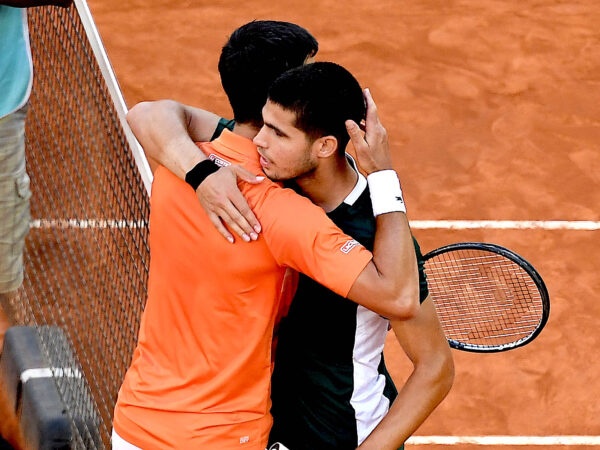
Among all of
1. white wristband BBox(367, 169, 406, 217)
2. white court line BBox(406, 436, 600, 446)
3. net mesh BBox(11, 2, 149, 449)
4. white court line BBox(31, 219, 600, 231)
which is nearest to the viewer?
white wristband BBox(367, 169, 406, 217)

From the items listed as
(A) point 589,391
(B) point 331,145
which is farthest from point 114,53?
(B) point 331,145

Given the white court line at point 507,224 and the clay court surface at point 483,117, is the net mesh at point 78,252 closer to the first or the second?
the clay court surface at point 483,117

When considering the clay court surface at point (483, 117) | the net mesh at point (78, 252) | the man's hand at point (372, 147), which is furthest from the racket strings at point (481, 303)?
the man's hand at point (372, 147)

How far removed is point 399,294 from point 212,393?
621 mm

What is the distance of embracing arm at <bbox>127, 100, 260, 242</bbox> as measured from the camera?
9.85 ft

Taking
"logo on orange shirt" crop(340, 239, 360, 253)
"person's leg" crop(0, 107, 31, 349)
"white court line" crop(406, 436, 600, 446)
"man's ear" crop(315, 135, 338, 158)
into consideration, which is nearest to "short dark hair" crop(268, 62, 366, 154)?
"man's ear" crop(315, 135, 338, 158)

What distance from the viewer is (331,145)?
10.1ft

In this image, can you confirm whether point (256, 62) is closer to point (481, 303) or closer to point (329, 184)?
point (329, 184)

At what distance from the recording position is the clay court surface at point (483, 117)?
658 centimetres

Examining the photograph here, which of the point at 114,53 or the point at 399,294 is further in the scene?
the point at 114,53

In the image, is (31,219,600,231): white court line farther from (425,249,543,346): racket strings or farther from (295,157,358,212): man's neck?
(295,157,358,212): man's neck

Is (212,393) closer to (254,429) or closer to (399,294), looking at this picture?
(254,429)

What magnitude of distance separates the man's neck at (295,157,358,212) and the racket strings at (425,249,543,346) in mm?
1671

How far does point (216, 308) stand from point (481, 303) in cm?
265
